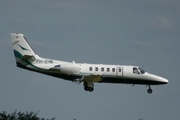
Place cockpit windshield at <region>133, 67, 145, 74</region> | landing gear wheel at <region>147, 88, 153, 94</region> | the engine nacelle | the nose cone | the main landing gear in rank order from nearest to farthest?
the engine nacelle, the main landing gear, cockpit windshield at <region>133, 67, 145, 74</region>, the nose cone, landing gear wheel at <region>147, 88, 153, 94</region>

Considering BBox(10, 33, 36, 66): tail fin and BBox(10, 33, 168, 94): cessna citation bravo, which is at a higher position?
BBox(10, 33, 36, 66): tail fin

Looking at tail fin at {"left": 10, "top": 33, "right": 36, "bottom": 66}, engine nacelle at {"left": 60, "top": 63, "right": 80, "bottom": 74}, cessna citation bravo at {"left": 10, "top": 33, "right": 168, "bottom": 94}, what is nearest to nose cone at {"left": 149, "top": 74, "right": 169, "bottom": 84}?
cessna citation bravo at {"left": 10, "top": 33, "right": 168, "bottom": 94}

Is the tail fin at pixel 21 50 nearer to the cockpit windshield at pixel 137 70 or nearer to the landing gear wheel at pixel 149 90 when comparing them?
the cockpit windshield at pixel 137 70

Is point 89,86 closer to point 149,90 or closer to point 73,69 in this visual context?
point 73,69

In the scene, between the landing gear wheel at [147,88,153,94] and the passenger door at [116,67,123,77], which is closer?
the passenger door at [116,67,123,77]

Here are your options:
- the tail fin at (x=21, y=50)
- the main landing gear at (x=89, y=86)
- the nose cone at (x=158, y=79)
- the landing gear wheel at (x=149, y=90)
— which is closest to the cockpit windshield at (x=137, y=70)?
the nose cone at (x=158, y=79)

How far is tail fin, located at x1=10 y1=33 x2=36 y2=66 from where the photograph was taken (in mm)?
119438

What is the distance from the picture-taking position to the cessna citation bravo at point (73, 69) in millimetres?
119375

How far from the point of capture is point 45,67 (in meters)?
119

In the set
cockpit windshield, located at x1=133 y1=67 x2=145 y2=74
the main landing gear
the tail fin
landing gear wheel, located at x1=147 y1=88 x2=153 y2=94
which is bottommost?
the main landing gear

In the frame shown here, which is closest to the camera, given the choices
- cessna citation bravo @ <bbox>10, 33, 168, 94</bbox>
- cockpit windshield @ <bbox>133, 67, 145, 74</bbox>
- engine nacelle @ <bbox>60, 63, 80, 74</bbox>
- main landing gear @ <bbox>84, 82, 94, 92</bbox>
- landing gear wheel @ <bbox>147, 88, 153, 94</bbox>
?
engine nacelle @ <bbox>60, 63, 80, 74</bbox>

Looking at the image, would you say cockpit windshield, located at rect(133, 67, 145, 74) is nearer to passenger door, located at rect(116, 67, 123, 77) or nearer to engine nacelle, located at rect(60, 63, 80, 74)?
passenger door, located at rect(116, 67, 123, 77)

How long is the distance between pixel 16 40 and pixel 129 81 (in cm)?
1244

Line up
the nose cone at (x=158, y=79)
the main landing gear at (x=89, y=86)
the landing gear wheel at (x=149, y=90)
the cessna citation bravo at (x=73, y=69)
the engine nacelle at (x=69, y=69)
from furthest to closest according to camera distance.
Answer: the landing gear wheel at (x=149, y=90) → the nose cone at (x=158, y=79) → the main landing gear at (x=89, y=86) → the cessna citation bravo at (x=73, y=69) → the engine nacelle at (x=69, y=69)
